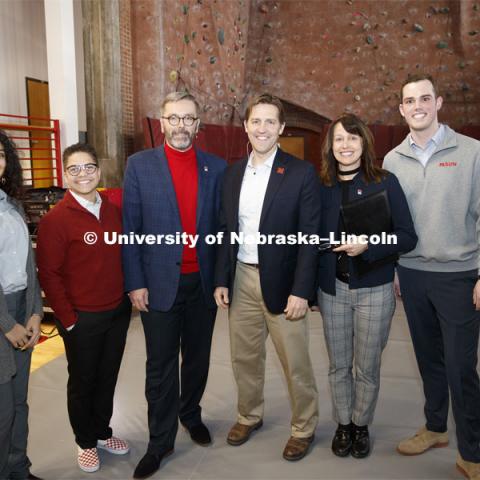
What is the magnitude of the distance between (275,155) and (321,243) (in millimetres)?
460

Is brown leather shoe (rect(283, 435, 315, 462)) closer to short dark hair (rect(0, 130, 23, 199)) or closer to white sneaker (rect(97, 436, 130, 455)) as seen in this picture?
white sneaker (rect(97, 436, 130, 455))

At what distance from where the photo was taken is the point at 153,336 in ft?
7.59

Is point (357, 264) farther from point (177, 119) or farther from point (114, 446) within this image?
point (114, 446)

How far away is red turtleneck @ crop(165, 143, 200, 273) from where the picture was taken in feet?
7.59

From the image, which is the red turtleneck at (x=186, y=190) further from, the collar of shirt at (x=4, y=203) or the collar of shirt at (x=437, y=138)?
the collar of shirt at (x=437, y=138)

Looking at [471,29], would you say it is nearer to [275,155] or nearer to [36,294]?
[275,155]

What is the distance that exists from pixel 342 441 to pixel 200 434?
73 cm

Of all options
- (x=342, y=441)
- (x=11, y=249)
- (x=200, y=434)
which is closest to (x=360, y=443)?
(x=342, y=441)

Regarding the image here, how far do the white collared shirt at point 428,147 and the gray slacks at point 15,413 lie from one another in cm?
179

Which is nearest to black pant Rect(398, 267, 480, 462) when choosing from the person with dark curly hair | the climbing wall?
the person with dark curly hair

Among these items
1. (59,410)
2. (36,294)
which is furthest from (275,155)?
(59,410)

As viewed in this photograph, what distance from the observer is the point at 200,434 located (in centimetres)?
257

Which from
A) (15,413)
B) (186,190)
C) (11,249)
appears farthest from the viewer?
(186,190)

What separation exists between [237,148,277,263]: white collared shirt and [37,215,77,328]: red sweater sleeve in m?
0.79
